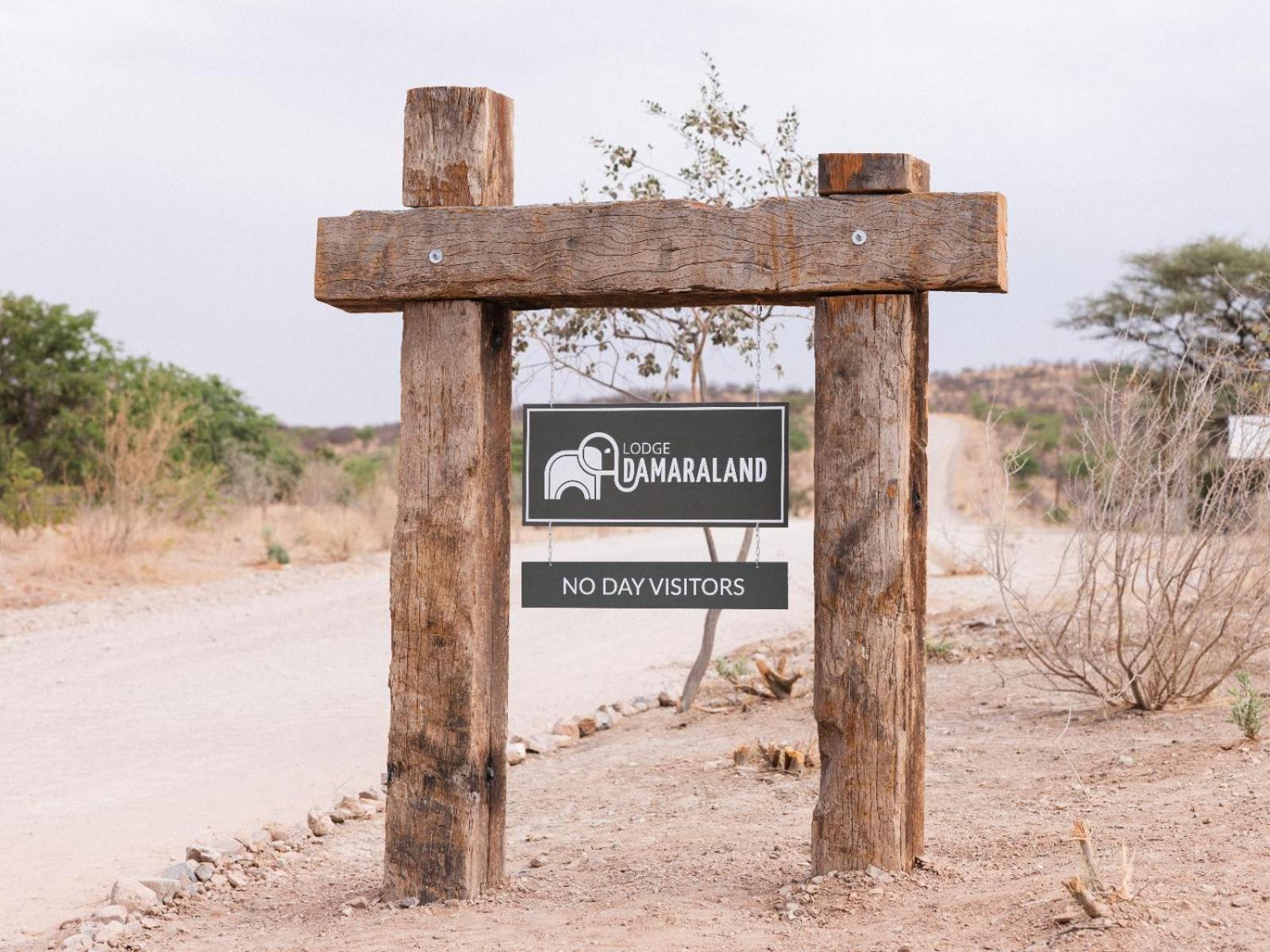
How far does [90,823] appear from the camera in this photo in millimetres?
6641

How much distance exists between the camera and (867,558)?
446 centimetres

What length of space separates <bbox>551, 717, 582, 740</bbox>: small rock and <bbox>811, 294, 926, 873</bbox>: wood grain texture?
3.99 metres

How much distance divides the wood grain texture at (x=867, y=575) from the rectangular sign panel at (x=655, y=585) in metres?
0.29

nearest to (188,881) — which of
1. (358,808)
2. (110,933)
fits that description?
(110,933)

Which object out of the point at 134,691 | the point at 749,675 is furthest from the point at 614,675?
the point at 134,691

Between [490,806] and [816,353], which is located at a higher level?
[816,353]

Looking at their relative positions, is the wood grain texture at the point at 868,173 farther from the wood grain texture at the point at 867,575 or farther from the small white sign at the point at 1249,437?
the small white sign at the point at 1249,437

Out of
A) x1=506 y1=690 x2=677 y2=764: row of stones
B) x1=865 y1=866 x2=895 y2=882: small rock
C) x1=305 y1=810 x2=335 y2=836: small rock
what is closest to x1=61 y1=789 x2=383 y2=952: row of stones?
x1=305 y1=810 x2=335 y2=836: small rock

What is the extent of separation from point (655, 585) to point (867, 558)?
778 millimetres

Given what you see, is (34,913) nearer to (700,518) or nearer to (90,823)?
(90,823)

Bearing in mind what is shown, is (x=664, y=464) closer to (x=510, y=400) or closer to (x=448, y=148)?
(x=510, y=400)

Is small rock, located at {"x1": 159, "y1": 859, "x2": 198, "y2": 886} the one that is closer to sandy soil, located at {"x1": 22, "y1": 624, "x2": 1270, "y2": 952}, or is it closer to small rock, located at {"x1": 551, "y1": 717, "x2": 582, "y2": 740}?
sandy soil, located at {"x1": 22, "y1": 624, "x2": 1270, "y2": 952}

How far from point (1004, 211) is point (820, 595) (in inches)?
54.5

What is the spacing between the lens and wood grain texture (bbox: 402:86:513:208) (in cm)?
480
